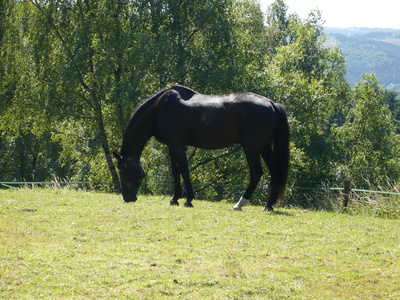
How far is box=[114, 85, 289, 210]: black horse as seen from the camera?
1251 centimetres

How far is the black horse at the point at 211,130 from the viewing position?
12508mm

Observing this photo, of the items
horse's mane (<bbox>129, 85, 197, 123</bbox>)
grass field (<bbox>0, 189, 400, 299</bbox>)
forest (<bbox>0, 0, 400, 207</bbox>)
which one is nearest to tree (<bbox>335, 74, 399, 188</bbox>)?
forest (<bbox>0, 0, 400, 207</bbox>)

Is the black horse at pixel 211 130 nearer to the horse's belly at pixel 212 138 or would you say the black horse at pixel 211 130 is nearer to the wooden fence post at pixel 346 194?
the horse's belly at pixel 212 138

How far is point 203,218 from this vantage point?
1145 cm

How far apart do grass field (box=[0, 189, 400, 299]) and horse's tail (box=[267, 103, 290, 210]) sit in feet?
2.54

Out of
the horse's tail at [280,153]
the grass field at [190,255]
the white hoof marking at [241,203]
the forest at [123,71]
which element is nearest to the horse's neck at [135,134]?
the grass field at [190,255]

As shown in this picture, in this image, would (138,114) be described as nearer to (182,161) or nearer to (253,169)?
(182,161)

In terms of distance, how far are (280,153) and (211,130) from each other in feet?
6.05

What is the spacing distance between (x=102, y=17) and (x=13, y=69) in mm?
10067

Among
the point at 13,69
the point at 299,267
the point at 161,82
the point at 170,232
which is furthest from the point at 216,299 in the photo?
the point at 13,69

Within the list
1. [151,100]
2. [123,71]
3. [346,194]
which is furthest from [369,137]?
[151,100]

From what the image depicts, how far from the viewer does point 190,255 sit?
8133mm

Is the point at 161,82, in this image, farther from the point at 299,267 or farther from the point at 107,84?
the point at 299,267

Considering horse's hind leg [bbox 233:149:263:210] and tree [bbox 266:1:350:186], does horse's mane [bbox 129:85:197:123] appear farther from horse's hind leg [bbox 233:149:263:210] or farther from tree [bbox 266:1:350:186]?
tree [bbox 266:1:350:186]
